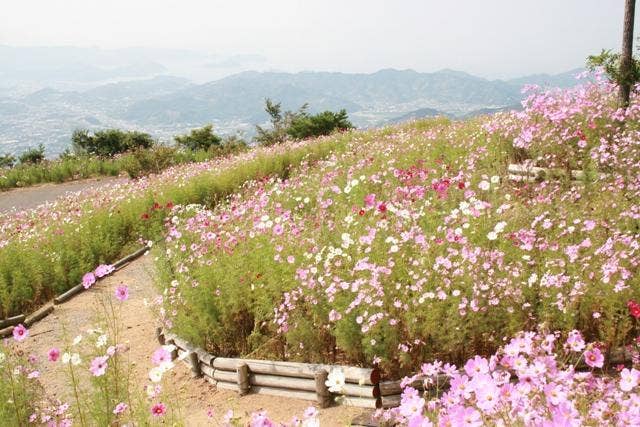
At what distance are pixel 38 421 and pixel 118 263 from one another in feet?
18.8

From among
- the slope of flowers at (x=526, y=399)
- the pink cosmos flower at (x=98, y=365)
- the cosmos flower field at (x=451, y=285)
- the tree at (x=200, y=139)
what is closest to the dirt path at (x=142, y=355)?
the cosmos flower field at (x=451, y=285)

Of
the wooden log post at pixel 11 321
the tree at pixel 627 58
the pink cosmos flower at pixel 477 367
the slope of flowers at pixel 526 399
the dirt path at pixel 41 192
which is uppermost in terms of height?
the tree at pixel 627 58

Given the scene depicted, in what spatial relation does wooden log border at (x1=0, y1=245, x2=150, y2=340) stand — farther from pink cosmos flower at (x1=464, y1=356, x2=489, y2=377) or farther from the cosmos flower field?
pink cosmos flower at (x1=464, y1=356, x2=489, y2=377)

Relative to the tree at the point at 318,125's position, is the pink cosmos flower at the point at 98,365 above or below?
below

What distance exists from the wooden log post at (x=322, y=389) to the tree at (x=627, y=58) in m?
7.39

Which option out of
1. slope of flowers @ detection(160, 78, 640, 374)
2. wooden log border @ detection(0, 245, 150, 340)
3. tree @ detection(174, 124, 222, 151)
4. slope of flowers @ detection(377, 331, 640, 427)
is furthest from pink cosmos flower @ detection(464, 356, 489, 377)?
tree @ detection(174, 124, 222, 151)

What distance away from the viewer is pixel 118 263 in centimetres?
977

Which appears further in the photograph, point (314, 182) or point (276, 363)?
point (314, 182)

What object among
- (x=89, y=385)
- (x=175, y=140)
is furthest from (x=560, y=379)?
(x=175, y=140)

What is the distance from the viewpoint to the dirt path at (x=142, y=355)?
4.68 meters

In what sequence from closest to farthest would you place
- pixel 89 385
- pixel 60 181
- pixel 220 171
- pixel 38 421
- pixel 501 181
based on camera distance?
pixel 38 421 < pixel 89 385 < pixel 501 181 < pixel 220 171 < pixel 60 181

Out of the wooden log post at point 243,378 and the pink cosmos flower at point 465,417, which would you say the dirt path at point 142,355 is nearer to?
the wooden log post at point 243,378

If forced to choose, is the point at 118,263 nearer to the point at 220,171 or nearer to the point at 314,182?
the point at 314,182

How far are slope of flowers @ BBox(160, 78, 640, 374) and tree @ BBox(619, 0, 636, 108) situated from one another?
107 cm
